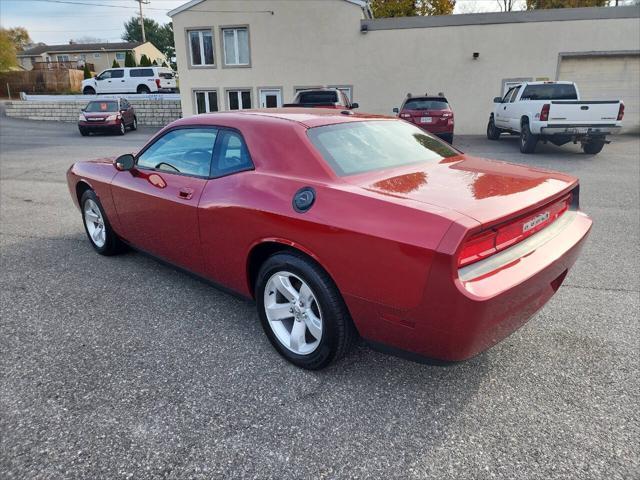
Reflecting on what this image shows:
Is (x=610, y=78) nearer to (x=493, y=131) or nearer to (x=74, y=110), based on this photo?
(x=493, y=131)

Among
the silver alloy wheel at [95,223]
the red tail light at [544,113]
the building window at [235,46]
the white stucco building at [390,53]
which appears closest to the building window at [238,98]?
the white stucco building at [390,53]

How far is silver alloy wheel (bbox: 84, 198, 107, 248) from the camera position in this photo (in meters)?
4.58

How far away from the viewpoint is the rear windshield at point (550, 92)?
1266cm

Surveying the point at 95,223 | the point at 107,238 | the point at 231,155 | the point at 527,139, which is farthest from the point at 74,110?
the point at 231,155

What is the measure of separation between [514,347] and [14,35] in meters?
92.2

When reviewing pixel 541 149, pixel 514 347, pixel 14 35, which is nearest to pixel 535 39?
pixel 541 149

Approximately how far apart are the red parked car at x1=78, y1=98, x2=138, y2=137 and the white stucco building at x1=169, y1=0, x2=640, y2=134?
10.2 feet

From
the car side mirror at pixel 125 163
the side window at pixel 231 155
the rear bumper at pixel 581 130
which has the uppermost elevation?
the side window at pixel 231 155

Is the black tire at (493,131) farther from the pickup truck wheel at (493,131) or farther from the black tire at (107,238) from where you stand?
the black tire at (107,238)

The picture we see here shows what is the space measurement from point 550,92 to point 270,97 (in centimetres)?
1217

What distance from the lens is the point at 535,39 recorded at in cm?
1753

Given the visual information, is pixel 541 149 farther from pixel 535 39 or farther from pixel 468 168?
pixel 468 168

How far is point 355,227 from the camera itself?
2.21m

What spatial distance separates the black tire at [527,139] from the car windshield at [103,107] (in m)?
16.8
